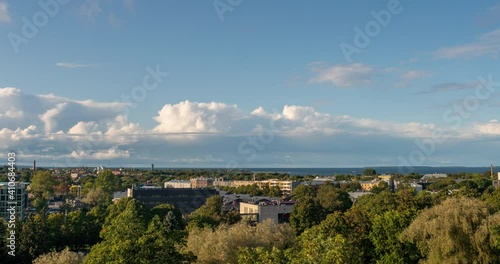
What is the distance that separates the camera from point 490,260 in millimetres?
29594

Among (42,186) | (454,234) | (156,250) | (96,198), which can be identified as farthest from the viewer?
(42,186)

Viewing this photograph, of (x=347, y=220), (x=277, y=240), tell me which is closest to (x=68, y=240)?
(x=277, y=240)

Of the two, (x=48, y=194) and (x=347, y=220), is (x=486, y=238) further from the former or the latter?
(x=48, y=194)

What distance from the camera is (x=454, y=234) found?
30828mm

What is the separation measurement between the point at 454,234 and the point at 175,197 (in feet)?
225

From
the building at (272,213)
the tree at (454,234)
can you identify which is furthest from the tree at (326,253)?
the building at (272,213)

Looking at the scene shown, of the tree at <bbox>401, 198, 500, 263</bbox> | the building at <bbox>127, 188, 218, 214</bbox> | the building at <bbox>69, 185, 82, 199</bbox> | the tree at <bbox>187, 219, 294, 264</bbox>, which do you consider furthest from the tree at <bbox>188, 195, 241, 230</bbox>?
the building at <bbox>69, 185, 82, 199</bbox>

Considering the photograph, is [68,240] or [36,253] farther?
[68,240]

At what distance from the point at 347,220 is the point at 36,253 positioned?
87.9 ft

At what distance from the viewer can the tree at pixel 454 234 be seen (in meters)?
29.8

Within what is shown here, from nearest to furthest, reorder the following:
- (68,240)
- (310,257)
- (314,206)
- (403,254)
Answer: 1. (310,257)
2. (403,254)
3. (68,240)
4. (314,206)

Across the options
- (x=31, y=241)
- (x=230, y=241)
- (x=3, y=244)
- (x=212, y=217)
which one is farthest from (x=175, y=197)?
(x=230, y=241)

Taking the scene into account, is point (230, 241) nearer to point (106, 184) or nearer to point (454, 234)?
point (454, 234)

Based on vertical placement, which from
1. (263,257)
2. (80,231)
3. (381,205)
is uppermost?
(263,257)
